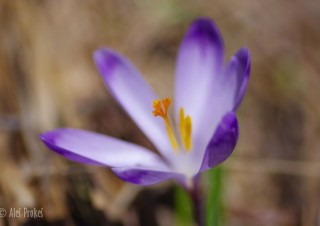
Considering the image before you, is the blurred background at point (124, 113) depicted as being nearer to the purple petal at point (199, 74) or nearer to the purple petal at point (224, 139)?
the purple petal at point (199, 74)

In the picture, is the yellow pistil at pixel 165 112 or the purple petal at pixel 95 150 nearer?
the purple petal at pixel 95 150

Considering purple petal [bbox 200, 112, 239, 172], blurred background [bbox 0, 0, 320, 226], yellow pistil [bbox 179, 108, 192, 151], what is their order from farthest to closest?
blurred background [bbox 0, 0, 320, 226] → yellow pistil [bbox 179, 108, 192, 151] → purple petal [bbox 200, 112, 239, 172]

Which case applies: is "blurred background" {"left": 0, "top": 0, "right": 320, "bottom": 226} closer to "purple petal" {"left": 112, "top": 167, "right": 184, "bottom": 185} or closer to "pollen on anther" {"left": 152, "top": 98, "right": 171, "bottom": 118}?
"pollen on anther" {"left": 152, "top": 98, "right": 171, "bottom": 118}

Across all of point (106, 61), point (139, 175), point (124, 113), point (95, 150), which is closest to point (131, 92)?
point (106, 61)

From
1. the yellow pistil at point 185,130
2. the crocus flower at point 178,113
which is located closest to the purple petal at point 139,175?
the crocus flower at point 178,113

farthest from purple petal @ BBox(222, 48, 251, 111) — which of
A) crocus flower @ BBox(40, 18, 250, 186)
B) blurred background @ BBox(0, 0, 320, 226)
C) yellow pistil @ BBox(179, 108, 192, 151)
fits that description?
blurred background @ BBox(0, 0, 320, 226)

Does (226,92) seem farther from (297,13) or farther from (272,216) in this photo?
(297,13)
